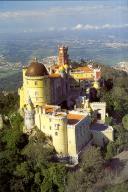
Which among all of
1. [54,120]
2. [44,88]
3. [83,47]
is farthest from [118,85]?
[83,47]

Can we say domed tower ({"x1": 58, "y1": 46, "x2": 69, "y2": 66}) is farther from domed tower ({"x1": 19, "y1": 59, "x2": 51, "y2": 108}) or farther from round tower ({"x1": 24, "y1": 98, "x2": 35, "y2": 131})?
round tower ({"x1": 24, "y1": 98, "x2": 35, "y2": 131})

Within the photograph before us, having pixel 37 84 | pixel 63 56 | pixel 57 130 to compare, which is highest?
pixel 63 56

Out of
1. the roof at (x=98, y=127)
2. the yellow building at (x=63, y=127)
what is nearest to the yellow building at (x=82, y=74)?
the roof at (x=98, y=127)

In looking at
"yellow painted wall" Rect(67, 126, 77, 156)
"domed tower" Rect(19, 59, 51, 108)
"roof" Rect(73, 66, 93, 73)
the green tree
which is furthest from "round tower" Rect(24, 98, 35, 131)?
"roof" Rect(73, 66, 93, 73)

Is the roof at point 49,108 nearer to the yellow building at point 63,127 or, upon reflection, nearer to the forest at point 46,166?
the yellow building at point 63,127

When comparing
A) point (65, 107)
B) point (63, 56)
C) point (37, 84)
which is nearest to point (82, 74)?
point (63, 56)

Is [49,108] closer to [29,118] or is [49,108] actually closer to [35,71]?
[29,118]

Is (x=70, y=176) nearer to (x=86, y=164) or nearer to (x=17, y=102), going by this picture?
(x=86, y=164)
